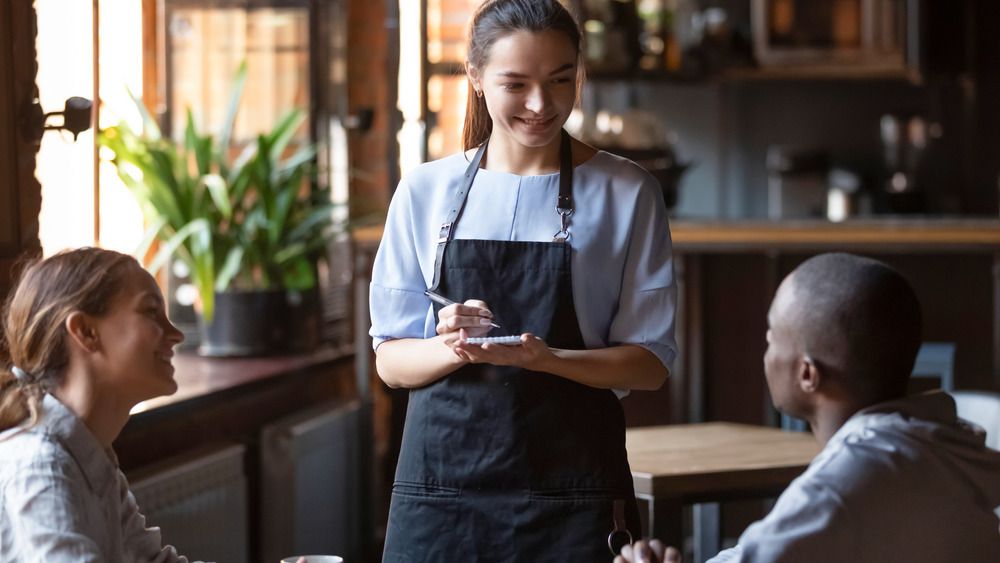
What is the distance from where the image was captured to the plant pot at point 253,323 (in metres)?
3.24

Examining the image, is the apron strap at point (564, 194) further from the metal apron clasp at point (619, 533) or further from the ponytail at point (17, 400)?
the ponytail at point (17, 400)

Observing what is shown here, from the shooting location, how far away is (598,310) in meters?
1.53

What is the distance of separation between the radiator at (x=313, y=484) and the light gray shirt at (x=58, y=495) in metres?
1.79

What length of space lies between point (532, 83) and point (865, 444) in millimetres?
636

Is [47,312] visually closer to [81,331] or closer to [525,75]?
[81,331]

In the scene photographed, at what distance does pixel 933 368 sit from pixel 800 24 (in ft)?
7.14

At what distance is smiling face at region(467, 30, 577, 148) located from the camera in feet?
4.87

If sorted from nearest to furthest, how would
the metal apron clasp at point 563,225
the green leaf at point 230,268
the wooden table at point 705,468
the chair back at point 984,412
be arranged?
the metal apron clasp at point 563,225 → the wooden table at point 705,468 → the chair back at point 984,412 → the green leaf at point 230,268

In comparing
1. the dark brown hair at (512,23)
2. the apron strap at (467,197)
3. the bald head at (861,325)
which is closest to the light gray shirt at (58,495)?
the apron strap at (467,197)

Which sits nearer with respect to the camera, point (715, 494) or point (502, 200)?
point (502, 200)

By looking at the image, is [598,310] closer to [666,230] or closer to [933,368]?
[666,230]

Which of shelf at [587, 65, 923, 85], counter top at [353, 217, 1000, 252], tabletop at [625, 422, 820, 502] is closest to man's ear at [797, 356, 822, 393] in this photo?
tabletop at [625, 422, 820, 502]

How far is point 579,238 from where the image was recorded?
152cm

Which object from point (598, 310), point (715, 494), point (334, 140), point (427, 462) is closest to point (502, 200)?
point (598, 310)
